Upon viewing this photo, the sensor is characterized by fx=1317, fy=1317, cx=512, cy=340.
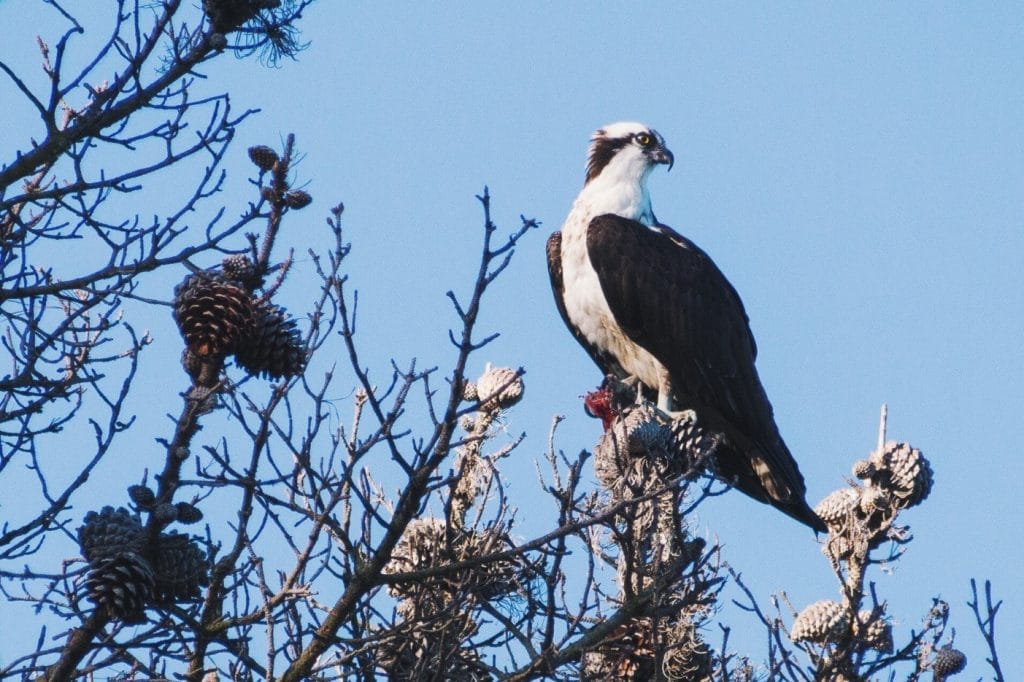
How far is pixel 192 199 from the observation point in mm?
4008

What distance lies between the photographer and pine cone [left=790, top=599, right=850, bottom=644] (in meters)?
5.19

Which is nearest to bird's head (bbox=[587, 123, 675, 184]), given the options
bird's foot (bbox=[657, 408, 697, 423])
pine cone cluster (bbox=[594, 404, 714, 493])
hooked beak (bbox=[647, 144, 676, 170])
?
hooked beak (bbox=[647, 144, 676, 170])

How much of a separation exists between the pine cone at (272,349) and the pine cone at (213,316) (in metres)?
0.13

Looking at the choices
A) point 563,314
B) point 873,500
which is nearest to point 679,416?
point 563,314

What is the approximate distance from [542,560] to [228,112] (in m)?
1.90

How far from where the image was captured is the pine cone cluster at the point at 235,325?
3.76 m

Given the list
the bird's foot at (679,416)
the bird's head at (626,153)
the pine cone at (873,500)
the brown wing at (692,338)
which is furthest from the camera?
the bird's head at (626,153)

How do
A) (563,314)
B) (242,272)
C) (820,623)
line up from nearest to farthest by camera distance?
1. (242,272)
2. (820,623)
3. (563,314)

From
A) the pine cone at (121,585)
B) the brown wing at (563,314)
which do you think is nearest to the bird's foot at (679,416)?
the brown wing at (563,314)

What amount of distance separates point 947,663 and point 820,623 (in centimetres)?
59

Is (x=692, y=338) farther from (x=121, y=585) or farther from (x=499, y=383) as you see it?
(x=121, y=585)

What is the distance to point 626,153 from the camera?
879 cm

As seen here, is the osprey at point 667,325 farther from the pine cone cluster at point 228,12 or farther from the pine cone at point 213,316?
the pine cone at point 213,316

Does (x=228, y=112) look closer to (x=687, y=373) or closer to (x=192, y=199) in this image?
(x=192, y=199)
